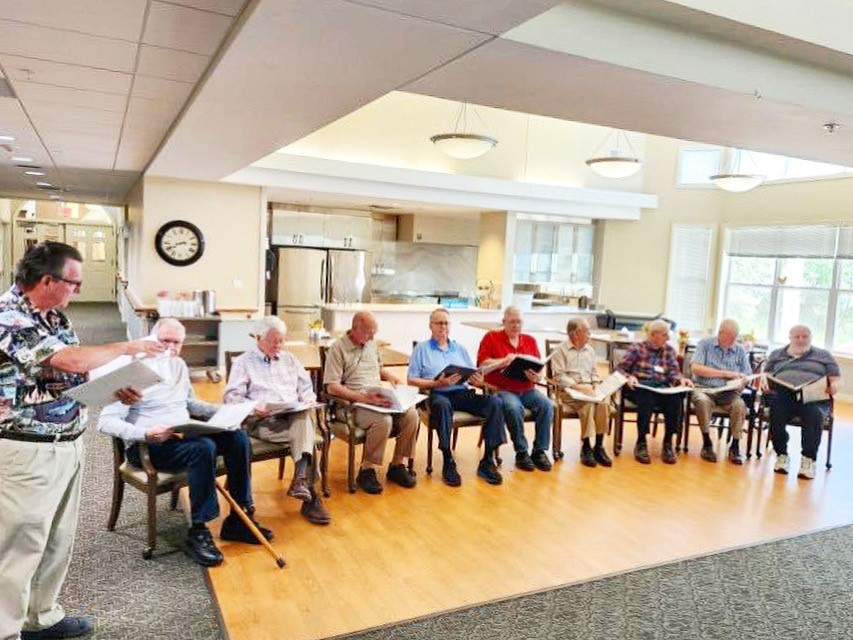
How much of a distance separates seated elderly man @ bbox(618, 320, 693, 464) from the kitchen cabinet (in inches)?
239

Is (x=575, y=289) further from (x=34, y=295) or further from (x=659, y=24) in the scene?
(x=34, y=295)

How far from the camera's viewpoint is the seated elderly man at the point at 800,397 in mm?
4996

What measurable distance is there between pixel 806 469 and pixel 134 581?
15.4 feet

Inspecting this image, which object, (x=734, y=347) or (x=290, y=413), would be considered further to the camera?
(x=734, y=347)

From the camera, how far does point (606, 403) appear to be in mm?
5027

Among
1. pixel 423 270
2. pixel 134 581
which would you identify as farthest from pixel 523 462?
pixel 423 270

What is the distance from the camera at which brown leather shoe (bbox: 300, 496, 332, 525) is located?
3.59 metres

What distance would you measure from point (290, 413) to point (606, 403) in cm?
255

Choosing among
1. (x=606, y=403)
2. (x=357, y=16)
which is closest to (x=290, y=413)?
(x=357, y=16)

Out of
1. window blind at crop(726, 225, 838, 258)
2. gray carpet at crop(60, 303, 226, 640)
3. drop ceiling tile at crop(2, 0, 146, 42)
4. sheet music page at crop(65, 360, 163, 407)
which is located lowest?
gray carpet at crop(60, 303, 226, 640)

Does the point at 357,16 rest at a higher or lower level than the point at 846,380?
higher

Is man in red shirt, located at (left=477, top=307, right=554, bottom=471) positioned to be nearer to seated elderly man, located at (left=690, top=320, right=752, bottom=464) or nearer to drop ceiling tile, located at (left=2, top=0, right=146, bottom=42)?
seated elderly man, located at (left=690, top=320, right=752, bottom=464)

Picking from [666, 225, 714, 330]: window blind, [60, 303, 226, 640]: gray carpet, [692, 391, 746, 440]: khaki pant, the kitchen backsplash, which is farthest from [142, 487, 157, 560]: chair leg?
[666, 225, 714, 330]: window blind

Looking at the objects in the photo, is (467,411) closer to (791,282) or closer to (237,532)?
(237,532)
